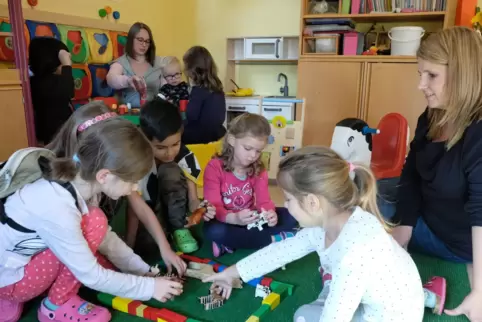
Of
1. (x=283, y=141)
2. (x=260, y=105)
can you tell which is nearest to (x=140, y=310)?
(x=283, y=141)

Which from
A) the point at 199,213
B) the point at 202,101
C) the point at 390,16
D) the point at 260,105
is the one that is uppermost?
the point at 390,16

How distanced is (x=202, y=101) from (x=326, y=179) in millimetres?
1702

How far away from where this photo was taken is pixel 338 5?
3.20 meters

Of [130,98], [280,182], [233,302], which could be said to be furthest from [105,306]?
[130,98]

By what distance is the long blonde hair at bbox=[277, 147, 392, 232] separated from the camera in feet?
2.96

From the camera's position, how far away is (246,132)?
1.51 meters

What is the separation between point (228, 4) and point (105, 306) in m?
3.25

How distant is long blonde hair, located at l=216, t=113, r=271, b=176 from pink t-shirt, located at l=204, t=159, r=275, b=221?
0.08 ft

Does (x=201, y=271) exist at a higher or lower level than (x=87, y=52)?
lower

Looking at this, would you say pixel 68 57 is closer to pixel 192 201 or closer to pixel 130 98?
pixel 130 98

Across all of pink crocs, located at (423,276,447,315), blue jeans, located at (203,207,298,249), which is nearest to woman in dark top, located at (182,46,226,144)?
blue jeans, located at (203,207,298,249)

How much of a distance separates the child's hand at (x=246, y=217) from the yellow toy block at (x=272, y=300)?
1.12 ft

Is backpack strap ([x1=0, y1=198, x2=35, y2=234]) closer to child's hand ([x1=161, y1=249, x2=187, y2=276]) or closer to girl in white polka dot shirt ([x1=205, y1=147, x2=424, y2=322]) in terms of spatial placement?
child's hand ([x1=161, y1=249, x2=187, y2=276])

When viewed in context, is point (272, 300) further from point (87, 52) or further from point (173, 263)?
point (87, 52)
